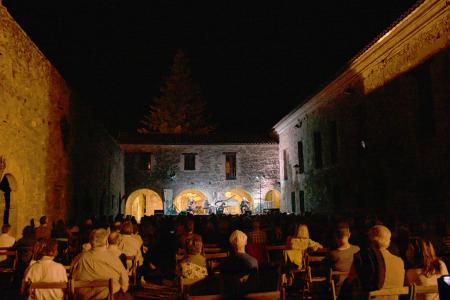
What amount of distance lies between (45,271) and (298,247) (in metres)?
4.06

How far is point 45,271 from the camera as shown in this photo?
15.0ft

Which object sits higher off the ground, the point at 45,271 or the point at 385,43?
the point at 385,43

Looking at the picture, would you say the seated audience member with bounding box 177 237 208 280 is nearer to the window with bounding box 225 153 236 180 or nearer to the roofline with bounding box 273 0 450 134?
the roofline with bounding box 273 0 450 134

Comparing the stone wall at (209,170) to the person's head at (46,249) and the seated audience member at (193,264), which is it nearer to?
the seated audience member at (193,264)

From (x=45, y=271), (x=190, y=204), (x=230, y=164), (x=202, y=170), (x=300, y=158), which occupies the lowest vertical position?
(x=45, y=271)

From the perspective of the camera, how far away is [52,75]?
44.2ft

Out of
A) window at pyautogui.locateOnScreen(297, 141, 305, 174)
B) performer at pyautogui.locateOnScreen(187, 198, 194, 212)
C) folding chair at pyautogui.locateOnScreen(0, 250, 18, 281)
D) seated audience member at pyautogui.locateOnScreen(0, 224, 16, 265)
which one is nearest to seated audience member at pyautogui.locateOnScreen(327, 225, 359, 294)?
folding chair at pyautogui.locateOnScreen(0, 250, 18, 281)

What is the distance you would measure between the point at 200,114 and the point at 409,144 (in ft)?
118

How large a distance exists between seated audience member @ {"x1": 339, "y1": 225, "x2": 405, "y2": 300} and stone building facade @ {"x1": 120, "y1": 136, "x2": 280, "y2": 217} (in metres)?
27.2

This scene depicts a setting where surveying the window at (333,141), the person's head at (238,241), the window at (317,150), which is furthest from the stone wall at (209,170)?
the person's head at (238,241)

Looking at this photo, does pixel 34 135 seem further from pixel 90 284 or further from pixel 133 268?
pixel 90 284


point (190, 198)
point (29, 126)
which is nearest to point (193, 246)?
point (29, 126)

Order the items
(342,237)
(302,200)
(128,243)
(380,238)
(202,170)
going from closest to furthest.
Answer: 1. (380,238)
2. (342,237)
3. (128,243)
4. (302,200)
5. (202,170)

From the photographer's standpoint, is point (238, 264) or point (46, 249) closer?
point (46, 249)
